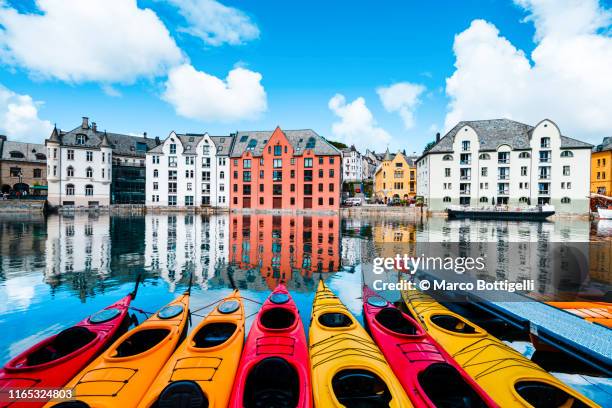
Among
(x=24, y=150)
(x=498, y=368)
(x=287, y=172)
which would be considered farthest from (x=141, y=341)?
(x=24, y=150)

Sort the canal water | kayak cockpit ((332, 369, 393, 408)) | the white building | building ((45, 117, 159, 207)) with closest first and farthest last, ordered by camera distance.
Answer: kayak cockpit ((332, 369, 393, 408)) → the canal water → building ((45, 117, 159, 207)) → the white building

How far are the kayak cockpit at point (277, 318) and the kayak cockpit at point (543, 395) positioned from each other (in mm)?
5761

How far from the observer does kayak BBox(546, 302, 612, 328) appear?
29.3 ft

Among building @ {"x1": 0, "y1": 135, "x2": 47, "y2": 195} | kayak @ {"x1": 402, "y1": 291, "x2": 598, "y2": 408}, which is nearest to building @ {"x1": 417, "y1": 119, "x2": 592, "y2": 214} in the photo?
kayak @ {"x1": 402, "y1": 291, "x2": 598, "y2": 408}

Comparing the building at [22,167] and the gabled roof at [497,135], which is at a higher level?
the gabled roof at [497,135]

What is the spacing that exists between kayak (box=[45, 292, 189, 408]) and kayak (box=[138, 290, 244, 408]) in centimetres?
41

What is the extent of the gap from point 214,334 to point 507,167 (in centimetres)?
7120

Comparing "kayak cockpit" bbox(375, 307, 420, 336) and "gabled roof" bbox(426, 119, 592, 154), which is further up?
"gabled roof" bbox(426, 119, 592, 154)

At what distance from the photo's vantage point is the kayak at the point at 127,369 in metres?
5.17

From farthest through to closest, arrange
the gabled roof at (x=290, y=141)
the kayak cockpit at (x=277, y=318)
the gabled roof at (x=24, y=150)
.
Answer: the gabled roof at (x=24, y=150) < the gabled roof at (x=290, y=141) < the kayak cockpit at (x=277, y=318)

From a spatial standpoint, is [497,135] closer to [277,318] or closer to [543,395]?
[543,395]

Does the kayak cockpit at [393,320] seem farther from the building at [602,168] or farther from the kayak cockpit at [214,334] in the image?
the building at [602,168]

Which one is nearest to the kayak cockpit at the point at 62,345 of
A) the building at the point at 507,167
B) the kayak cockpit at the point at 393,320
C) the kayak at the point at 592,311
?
the kayak cockpit at the point at 393,320

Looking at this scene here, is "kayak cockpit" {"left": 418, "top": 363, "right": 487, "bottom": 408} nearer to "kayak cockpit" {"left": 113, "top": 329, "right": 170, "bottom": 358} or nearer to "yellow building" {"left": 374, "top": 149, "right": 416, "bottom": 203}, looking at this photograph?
"kayak cockpit" {"left": 113, "top": 329, "right": 170, "bottom": 358}
